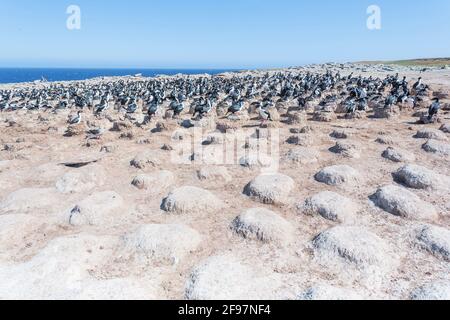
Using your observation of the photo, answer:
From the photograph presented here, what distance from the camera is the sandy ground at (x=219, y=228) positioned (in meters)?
7.14

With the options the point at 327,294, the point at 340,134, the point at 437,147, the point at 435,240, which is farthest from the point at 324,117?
the point at 327,294

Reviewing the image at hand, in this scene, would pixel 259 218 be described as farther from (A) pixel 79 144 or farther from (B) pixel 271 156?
(A) pixel 79 144

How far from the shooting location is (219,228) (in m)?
9.28

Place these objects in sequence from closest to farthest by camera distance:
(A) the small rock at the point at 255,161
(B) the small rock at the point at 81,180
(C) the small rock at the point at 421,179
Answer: (C) the small rock at the point at 421,179, (B) the small rock at the point at 81,180, (A) the small rock at the point at 255,161

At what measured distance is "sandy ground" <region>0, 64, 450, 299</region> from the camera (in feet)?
23.4

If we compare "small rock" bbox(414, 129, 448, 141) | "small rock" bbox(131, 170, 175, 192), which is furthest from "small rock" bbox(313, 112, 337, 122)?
"small rock" bbox(131, 170, 175, 192)

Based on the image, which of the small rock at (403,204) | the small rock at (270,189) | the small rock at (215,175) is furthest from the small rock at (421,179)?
the small rock at (215,175)

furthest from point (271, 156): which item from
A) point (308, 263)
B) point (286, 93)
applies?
point (286, 93)

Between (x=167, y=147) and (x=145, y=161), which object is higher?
(x=167, y=147)

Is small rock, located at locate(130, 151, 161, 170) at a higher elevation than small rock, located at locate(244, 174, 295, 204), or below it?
higher

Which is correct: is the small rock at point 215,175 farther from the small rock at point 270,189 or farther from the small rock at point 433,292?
the small rock at point 433,292

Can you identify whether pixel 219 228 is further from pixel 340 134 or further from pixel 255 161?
pixel 340 134

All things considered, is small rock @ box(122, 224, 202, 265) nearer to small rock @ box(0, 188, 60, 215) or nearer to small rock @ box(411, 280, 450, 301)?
small rock @ box(0, 188, 60, 215)
